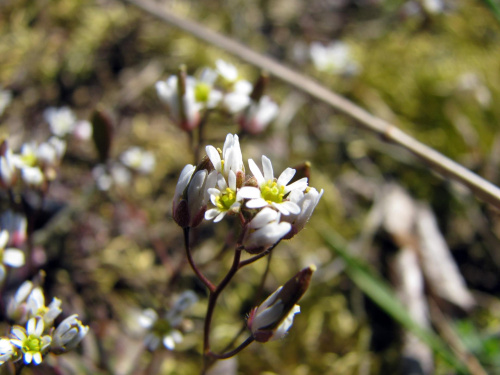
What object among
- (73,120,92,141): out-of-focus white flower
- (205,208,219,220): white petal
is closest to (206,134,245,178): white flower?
(205,208,219,220): white petal

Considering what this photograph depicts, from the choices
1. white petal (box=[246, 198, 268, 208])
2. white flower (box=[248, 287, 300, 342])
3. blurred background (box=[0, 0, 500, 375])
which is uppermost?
white petal (box=[246, 198, 268, 208])

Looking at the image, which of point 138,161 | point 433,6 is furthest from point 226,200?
point 433,6

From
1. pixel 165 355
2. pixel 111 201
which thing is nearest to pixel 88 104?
pixel 111 201

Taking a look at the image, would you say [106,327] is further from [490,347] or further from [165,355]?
[490,347]

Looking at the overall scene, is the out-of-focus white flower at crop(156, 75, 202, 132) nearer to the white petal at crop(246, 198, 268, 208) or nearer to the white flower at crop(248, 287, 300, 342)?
the white petal at crop(246, 198, 268, 208)

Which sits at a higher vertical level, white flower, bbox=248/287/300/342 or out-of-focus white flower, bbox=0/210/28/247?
white flower, bbox=248/287/300/342

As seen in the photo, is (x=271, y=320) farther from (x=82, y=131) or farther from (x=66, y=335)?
(x=82, y=131)
